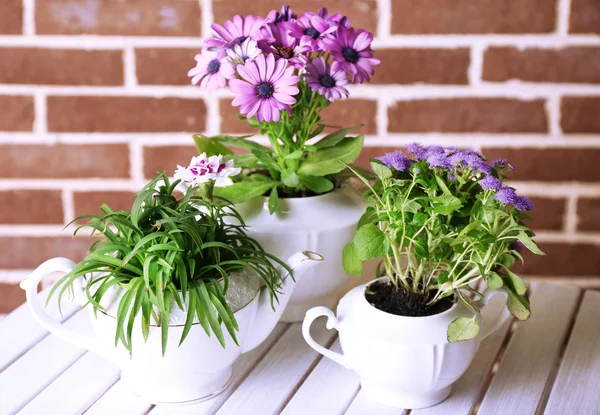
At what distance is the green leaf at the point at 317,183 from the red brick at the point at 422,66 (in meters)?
0.48

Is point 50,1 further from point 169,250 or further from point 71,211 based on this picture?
point 169,250

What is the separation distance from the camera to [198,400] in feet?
2.66

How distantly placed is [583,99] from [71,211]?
1021 millimetres

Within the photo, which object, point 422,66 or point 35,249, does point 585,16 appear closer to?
point 422,66

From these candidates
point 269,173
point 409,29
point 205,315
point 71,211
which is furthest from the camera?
point 71,211

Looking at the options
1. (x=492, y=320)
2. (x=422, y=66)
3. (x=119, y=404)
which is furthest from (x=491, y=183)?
(x=422, y=66)

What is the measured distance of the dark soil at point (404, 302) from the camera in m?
0.80

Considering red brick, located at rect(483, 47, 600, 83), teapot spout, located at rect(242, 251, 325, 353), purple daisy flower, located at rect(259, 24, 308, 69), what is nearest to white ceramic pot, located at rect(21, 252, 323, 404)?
teapot spout, located at rect(242, 251, 325, 353)

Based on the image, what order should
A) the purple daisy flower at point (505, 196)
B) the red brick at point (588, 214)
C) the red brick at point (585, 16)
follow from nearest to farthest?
the purple daisy flower at point (505, 196) < the red brick at point (585, 16) < the red brick at point (588, 214)

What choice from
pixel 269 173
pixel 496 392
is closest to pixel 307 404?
pixel 496 392

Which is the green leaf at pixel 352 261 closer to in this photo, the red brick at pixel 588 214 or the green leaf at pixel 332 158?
the green leaf at pixel 332 158

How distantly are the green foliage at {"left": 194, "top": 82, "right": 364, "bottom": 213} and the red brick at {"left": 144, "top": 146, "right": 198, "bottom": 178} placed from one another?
1.38 ft

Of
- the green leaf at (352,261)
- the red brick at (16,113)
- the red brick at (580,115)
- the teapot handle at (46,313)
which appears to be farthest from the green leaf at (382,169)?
the red brick at (16,113)

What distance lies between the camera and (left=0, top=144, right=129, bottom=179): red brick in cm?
142
